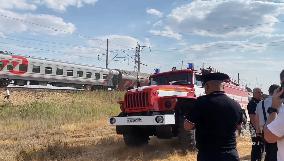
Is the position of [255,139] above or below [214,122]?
below

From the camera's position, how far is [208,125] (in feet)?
14.2

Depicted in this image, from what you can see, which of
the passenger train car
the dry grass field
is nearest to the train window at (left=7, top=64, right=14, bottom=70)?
the passenger train car

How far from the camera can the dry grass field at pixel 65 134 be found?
34.7 feet

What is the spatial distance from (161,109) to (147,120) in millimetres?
629

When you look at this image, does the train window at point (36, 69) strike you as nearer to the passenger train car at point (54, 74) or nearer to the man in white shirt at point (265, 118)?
the passenger train car at point (54, 74)

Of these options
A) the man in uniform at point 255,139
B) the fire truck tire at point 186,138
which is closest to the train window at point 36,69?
the fire truck tire at point 186,138

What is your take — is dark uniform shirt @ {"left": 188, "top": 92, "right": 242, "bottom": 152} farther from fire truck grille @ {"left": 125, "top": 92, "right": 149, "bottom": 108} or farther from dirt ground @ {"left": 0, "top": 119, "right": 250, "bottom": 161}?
fire truck grille @ {"left": 125, "top": 92, "right": 149, "bottom": 108}

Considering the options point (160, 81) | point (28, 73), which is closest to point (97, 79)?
point (28, 73)

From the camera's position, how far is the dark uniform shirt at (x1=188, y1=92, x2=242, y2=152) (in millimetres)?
4289

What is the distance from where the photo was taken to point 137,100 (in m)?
10.9

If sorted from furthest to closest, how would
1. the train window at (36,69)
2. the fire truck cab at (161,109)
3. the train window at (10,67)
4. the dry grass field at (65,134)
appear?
the train window at (36,69) → the train window at (10,67) → the dry grass field at (65,134) → the fire truck cab at (161,109)

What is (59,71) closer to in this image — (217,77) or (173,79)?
(173,79)

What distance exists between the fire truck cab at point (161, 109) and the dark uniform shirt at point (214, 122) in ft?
17.8

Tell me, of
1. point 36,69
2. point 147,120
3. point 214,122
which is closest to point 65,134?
point 147,120
